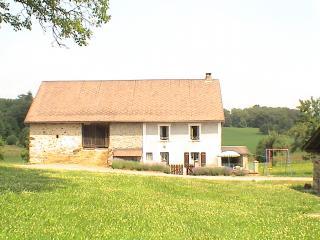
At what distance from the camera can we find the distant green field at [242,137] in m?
96.0

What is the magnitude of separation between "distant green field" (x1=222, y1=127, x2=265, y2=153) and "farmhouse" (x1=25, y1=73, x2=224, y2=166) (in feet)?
116

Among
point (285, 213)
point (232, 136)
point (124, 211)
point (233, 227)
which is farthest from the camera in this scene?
point (232, 136)

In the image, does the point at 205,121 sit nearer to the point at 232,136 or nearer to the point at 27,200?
the point at 27,200

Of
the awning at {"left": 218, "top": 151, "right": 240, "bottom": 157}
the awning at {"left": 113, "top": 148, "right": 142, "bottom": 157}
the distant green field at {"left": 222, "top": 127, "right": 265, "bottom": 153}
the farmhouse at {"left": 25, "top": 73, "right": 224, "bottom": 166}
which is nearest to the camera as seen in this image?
the awning at {"left": 218, "top": 151, "right": 240, "bottom": 157}

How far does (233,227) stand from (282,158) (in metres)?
64.6

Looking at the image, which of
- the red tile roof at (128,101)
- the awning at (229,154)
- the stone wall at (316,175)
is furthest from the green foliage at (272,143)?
the stone wall at (316,175)

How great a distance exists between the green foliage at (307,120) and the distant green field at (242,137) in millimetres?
31457

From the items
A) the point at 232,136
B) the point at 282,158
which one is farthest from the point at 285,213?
the point at 232,136

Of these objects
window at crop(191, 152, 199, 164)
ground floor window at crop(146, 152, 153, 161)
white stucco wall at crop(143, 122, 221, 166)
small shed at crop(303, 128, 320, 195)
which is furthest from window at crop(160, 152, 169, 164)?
small shed at crop(303, 128, 320, 195)

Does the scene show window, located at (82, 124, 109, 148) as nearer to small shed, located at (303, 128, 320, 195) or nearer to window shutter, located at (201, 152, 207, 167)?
window shutter, located at (201, 152, 207, 167)

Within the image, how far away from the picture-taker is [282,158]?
7625 cm

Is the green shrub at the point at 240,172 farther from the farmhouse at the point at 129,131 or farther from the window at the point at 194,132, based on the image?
the window at the point at 194,132

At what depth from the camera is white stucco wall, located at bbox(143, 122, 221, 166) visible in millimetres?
55875

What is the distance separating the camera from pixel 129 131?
5597 centimetres
